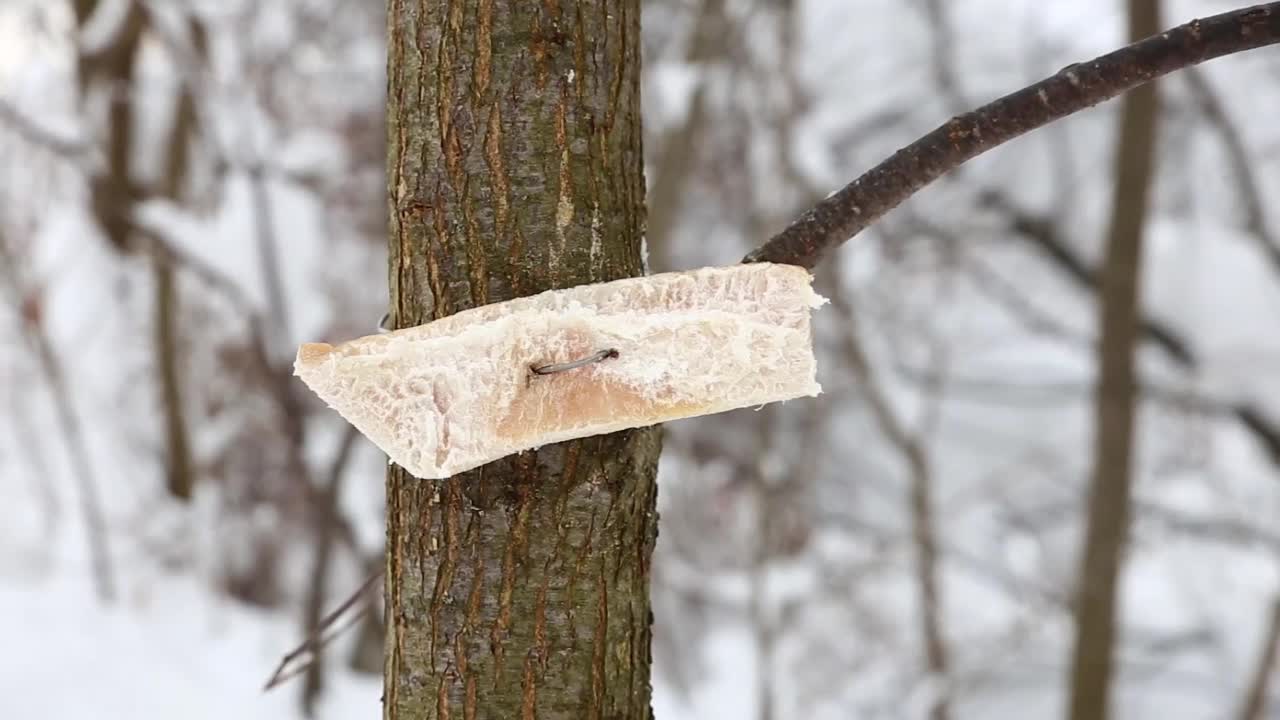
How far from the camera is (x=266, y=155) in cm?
288

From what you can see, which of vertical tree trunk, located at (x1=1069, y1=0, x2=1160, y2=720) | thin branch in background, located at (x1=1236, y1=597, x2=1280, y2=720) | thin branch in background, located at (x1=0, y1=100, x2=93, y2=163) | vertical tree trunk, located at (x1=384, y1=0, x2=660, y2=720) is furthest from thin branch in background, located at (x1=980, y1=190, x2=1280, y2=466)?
thin branch in background, located at (x1=0, y1=100, x2=93, y2=163)

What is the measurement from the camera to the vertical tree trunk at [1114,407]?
2.62m

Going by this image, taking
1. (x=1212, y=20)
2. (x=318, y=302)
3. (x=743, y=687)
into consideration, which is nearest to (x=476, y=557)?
(x=1212, y=20)

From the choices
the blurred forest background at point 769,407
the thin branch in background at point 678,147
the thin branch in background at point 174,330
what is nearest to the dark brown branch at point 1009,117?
the blurred forest background at point 769,407

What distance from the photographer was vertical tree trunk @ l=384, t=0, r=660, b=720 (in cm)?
67

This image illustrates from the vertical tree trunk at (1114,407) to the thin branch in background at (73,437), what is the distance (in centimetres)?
298

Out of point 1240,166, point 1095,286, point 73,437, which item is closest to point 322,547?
point 73,437

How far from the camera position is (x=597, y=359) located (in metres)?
0.63

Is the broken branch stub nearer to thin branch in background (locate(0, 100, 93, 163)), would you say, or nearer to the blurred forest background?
the blurred forest background

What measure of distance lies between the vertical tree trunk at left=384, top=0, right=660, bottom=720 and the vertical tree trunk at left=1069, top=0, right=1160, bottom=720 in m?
2.31

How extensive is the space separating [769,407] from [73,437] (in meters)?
2.52

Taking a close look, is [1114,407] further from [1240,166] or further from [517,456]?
[517,456]

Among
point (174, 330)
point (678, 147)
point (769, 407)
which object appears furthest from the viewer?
point (769, 407)

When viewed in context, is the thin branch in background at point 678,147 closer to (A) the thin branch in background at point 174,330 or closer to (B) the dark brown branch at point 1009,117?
(A) the thin branch in background at point 174,330
